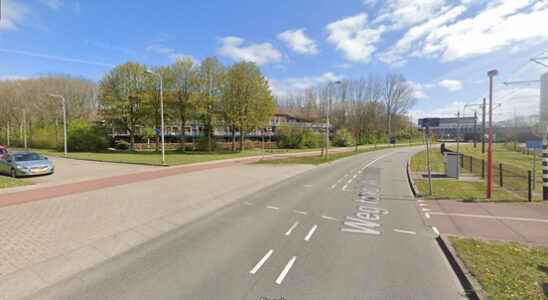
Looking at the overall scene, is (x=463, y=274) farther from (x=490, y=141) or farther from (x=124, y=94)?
(x=124, y=94)

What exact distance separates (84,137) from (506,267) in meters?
44.7

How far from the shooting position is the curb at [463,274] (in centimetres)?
331

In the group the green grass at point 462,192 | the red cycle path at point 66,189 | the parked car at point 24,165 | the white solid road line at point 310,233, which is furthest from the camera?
the parked car at point 24,165

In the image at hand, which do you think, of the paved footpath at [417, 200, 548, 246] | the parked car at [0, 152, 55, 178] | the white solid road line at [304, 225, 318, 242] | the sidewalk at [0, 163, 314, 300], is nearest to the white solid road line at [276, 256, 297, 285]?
the white solid road line at [304, 225, 318, 242]

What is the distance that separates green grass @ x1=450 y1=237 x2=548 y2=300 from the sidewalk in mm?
6393

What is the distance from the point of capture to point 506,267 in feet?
12.8

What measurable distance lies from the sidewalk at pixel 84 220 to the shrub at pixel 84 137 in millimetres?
29351

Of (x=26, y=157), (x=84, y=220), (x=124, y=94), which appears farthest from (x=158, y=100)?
(x=84, y=220)

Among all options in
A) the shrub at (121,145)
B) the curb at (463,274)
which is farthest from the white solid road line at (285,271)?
the shrub at (121,145)

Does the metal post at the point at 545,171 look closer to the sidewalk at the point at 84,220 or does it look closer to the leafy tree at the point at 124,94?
the sidewalk at the point at 84,220

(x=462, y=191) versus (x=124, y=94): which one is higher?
(x=124, y=94)

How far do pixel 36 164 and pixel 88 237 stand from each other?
12793mm

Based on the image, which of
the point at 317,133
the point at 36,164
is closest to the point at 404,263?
the point at 36,164

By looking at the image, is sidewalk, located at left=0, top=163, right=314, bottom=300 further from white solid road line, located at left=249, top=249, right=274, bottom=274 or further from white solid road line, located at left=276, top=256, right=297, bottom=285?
white solid road line, located at left=276, top=256, right=297, bottom=285
